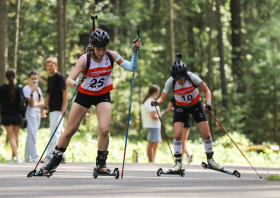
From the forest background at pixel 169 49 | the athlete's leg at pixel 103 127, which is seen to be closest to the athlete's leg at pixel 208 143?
the athlete's leg at pixel 103 127

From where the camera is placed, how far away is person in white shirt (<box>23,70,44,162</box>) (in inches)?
444

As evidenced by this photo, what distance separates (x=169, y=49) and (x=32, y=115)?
16.7 meters

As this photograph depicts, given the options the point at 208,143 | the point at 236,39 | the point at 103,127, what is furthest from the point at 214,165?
the point at 236,39

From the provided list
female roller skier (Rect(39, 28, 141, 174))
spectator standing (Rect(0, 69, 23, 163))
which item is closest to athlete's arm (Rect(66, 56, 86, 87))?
female roller skier (Rect(39, 28, 141, 174))

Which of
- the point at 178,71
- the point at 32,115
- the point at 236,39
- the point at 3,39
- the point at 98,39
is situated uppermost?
the point at 236,39

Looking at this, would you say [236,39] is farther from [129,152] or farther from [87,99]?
[87,99]

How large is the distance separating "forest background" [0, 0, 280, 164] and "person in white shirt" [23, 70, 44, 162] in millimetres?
6973

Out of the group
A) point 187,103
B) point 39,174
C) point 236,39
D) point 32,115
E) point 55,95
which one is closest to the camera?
point 39,174

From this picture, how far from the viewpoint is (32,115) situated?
37.3ft

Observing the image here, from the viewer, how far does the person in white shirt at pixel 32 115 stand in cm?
1127

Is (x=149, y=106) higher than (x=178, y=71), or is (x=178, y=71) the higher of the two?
(x=178, y=71)

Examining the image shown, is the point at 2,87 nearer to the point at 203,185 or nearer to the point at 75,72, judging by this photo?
the point at 75,72

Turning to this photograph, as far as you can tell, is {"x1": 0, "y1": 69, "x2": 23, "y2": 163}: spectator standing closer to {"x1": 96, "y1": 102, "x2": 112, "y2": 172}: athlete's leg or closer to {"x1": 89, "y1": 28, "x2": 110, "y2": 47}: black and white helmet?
{"x1": 96, "y1": 102, "x2": 112, "y2": 172}: athlete's leg

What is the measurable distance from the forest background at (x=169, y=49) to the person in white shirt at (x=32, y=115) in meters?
6.97
